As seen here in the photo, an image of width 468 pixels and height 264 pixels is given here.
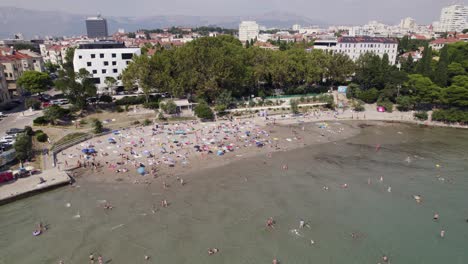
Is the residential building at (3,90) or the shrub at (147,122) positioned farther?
the residential building at (3,90)

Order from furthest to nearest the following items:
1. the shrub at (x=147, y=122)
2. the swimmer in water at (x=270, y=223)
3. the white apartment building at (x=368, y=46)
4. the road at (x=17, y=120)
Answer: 1. the white apartment building at (x=368, y=46)
2. the shrub at (x=147, y=122)
3. the road at (x=17, y=120)
4. the swimmer in water at (x=270, y=223)

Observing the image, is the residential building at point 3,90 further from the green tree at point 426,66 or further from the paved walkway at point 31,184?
the green tree at point 426,66

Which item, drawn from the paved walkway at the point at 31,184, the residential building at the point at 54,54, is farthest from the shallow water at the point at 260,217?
the residential building at the point at 54,54

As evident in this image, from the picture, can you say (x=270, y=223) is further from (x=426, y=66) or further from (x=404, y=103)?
(x=426, y=66)

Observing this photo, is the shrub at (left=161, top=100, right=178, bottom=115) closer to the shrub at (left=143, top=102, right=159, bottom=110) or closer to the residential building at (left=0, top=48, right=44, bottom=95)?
the shrub at (left=143, top=102, right=159, bottom=110)

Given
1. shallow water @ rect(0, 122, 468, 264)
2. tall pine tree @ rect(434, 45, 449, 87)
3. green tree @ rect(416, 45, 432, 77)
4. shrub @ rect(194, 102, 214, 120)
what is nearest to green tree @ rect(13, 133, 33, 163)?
shallow water @ rect(0, 122, 468, 264)

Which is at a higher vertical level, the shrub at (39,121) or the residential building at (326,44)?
the residential building at (326,44)
